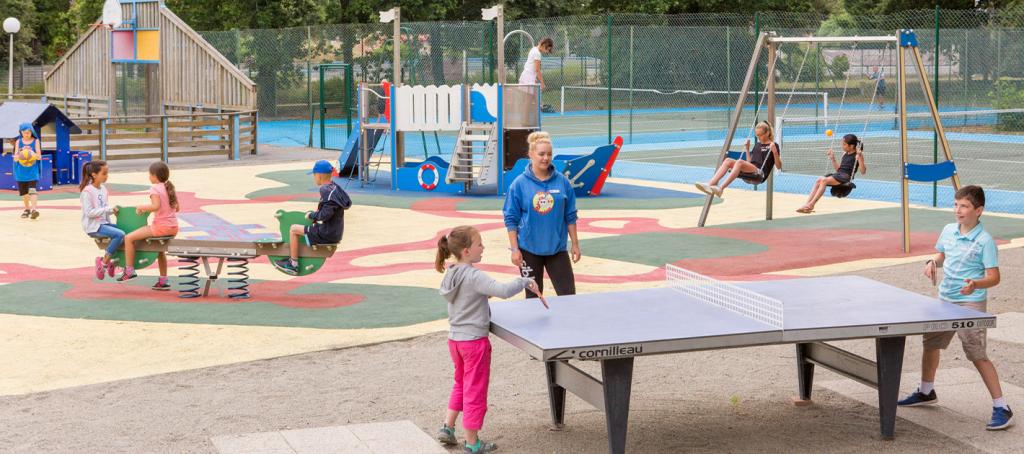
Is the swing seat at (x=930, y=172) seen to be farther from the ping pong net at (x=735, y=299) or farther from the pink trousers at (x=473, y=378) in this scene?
the pink trousers at (x=473, y=378)

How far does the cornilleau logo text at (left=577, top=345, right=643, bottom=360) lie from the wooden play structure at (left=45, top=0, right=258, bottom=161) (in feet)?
69.4

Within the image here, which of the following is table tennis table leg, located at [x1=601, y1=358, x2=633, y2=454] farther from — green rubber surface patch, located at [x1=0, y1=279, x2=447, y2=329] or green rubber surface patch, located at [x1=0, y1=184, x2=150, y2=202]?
green rubber surface patch, located at [x1=0, y1=184, x2=150, y2=202]

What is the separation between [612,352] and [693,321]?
725 mm

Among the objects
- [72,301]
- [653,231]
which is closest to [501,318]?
[72,301]

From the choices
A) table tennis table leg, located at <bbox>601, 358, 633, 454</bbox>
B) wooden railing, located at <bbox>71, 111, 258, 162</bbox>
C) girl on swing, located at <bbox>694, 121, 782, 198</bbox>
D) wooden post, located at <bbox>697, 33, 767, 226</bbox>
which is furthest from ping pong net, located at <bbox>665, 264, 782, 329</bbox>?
wooden railing, located at <bbox>71, 111, 258, 162</bbox>

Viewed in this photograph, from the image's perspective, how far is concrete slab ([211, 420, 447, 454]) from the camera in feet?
21.5

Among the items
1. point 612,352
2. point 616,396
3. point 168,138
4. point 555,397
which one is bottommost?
point 555,397

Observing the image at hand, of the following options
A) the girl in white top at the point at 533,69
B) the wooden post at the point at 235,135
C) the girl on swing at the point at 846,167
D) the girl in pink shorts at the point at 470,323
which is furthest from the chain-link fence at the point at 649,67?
the girl in pink shorts at the point at 470,323

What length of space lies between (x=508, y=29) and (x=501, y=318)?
29.5 meters

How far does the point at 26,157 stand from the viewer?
17719 millimetres

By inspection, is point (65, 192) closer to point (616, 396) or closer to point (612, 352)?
point (616, 396)

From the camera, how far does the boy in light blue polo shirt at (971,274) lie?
690 centimetres

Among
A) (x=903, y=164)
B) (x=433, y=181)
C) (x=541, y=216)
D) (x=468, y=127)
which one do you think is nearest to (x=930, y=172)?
(x=903, y=164)

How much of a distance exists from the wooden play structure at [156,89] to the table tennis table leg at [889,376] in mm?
21084
